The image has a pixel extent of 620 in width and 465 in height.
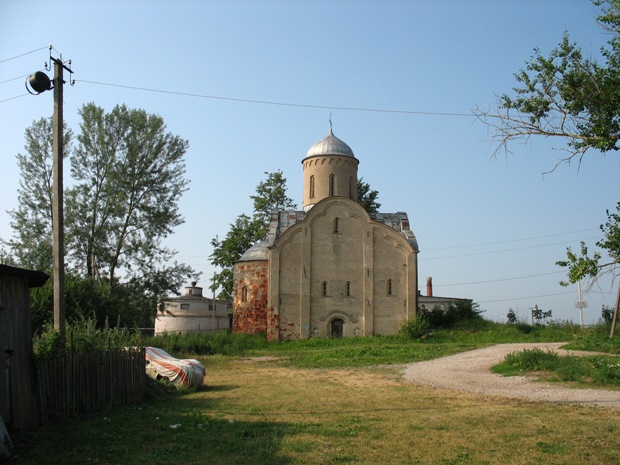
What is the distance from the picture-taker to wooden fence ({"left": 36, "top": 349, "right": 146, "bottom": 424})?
11.8 m

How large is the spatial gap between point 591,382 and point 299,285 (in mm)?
23353

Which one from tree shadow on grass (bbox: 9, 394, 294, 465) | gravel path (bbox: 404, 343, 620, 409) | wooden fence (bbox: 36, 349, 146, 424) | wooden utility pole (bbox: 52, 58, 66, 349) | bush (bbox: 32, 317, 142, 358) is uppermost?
wooden utility pole (bbox: 52, 58, 66, 349)

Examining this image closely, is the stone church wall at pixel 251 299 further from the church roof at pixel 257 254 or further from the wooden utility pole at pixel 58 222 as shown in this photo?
the wooden utility pole at pixel 58 222

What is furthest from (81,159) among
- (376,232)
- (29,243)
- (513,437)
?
(513,437)

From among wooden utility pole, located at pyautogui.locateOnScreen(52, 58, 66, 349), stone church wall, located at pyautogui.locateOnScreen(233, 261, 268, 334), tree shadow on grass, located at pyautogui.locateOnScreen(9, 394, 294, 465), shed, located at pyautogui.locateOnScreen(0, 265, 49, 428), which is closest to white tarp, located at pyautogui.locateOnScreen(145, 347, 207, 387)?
tree shadow on grass, located at pyautogui.locateOnScreen(9, 394, 294, 465)

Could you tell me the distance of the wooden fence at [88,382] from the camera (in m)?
11.8

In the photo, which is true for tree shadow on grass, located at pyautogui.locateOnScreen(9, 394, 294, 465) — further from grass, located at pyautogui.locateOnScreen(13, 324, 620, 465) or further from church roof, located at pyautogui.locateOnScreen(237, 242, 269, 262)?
church roof, located at pyautogui.locateOnScreen(237, 242, 269, 262)

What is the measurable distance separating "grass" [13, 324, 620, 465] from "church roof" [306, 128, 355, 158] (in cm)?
2664

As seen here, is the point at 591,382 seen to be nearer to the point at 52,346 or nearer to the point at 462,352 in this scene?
the point at 462,352

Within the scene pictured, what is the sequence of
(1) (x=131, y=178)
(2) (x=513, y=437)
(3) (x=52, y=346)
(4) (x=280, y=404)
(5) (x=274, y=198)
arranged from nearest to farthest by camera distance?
(2) (x=513, y=437) < (3) (x=52, y=346) < (4) (x=280, y=404) < (1) (x=131, y=178) < (5) (x=274, y=198)

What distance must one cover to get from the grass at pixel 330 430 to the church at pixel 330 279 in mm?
19753

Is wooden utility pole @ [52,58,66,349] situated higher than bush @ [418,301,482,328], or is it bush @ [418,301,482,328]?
wooden utility pole @ [52,58,66,349]

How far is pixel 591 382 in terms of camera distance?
54.3ft

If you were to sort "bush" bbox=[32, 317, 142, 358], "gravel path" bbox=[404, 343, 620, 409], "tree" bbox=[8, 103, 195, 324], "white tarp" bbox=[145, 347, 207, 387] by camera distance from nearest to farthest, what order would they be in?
1. "bush" bbox=[32, 317, 142, 358]
2. "gravel path" bbox=[404, 343, 620, 409]
3. "white tarp" bbox=[145, 347, 207, 387]
4. "tree" bbox=[8, 103, 195, 324]
